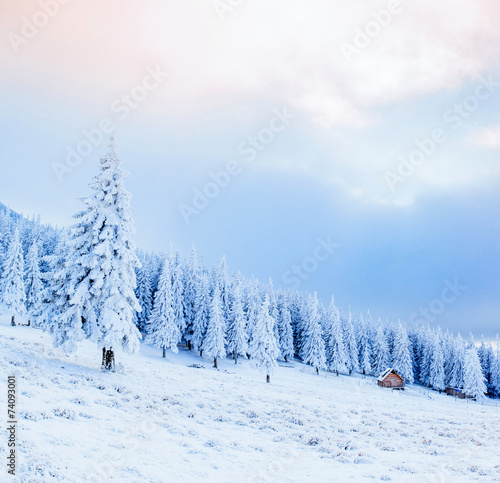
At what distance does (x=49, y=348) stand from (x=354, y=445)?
23108 mm

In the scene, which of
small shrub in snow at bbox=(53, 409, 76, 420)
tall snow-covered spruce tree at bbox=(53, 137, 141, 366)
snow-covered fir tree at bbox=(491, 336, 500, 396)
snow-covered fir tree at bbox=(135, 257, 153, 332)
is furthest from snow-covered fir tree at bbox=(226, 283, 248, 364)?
snow-covered fir tree at bbox=(491, 336, 500, 396)

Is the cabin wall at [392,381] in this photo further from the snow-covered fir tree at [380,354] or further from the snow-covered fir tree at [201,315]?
the snow-covered fir tree at [201,315]

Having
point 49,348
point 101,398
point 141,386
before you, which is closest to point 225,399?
point 141,386

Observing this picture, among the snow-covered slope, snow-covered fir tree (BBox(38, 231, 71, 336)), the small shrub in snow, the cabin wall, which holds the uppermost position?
snow-covered fir tree (BBox(38, 231, 71, 336))

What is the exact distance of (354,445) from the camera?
17.0 meters

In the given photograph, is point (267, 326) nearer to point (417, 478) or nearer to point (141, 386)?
point (141, 386)

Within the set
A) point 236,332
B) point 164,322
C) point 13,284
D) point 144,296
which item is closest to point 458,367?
point 236,332

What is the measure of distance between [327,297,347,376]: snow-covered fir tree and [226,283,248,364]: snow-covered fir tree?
78.8ft

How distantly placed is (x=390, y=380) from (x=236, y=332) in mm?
35078

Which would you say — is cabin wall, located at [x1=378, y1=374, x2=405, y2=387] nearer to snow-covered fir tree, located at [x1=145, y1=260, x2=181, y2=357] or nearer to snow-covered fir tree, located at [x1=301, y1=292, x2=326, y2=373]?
snow-covered fir tree, located at [x1=301, y1=292, x2=326, y2=373]

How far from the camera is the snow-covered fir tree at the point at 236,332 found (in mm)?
62438

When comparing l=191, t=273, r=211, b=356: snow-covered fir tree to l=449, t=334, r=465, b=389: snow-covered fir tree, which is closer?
l=191, t=273, r=211, b=356: snow-covered fir tree

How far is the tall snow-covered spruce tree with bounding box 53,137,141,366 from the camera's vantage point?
74.6ft

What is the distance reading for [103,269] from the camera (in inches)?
911
